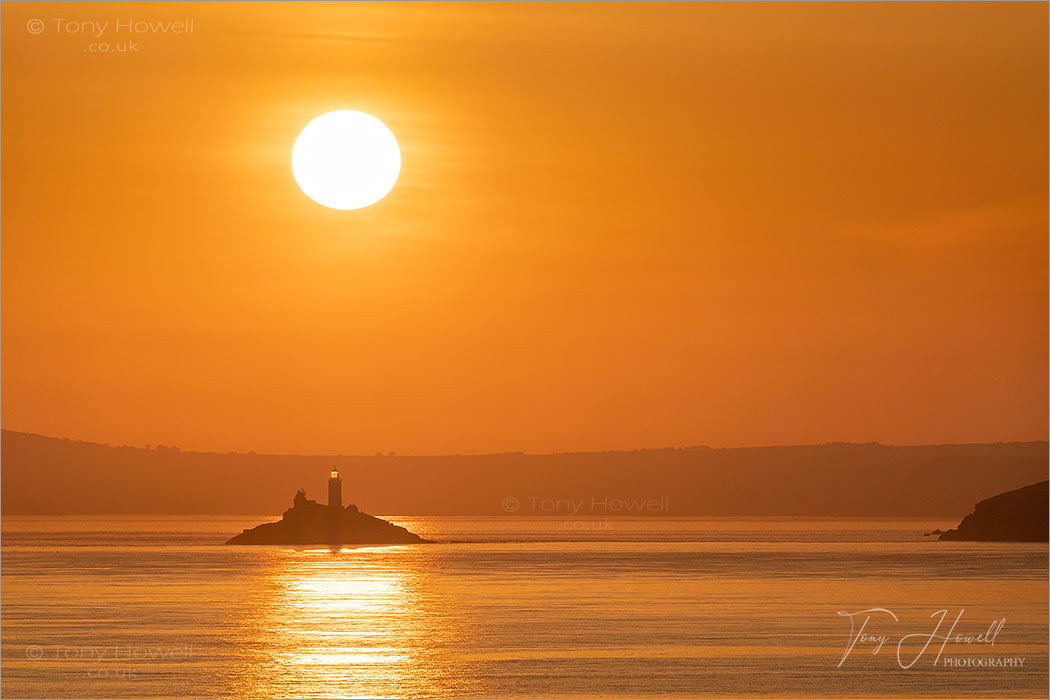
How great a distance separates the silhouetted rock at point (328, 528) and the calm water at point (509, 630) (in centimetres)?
5030

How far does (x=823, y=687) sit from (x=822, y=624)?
21.5m

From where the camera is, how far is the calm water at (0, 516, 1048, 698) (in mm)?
50406

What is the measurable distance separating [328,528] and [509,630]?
117130 millimetres

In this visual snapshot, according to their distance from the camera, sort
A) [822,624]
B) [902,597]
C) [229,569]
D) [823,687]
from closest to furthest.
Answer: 1. [823,687]
2. [822,624]
3. [902,597]
4. [229,569]

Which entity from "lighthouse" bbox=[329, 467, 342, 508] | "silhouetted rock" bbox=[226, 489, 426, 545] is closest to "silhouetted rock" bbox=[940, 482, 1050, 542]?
"silhouetted rock" bbox=[226, 489, 426, 545]

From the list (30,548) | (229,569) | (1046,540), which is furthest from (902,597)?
(30,548)

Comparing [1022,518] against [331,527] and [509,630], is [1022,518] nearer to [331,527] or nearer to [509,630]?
[331,527]

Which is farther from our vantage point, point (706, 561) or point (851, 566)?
point (706, 561)

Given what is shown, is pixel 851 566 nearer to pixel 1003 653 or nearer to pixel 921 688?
pixel 1003 653

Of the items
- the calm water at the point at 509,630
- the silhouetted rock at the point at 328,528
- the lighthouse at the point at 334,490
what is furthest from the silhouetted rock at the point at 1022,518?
the lighthouse at the point at 334,490

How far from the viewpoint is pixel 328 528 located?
181875 millimetres

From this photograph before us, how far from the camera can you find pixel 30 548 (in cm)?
17938

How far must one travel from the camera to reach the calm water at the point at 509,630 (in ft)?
165

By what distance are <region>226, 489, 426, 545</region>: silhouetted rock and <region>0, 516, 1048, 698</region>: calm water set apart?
50.3 meters
